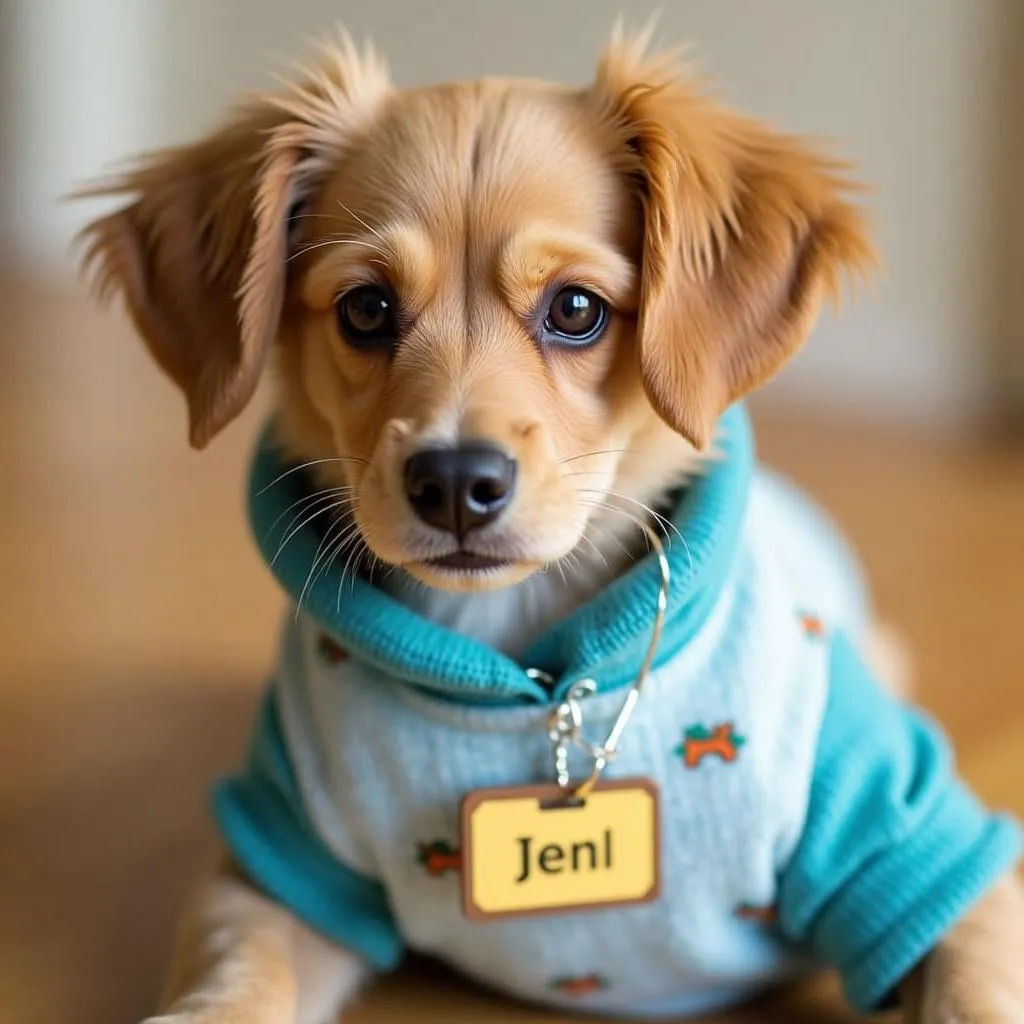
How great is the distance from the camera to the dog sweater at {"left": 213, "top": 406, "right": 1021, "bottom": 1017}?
1.33 metres

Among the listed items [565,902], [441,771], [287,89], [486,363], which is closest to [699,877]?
[565,902]

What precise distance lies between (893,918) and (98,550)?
1.77 metres

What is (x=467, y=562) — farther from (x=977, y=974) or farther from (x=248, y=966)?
(x=977, y=974)

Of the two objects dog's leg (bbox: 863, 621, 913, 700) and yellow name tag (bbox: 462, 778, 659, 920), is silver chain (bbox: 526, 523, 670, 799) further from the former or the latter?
dog's leg (bbox: 863, 621, 913, 700)

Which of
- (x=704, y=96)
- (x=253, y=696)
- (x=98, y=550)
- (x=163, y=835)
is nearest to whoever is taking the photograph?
(x=704, y=96)

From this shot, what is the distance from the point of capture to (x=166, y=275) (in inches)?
58.4

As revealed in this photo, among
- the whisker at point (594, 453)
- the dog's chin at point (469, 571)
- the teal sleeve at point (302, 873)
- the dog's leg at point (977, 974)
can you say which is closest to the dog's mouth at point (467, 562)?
the dog's chin at point (469, 571)

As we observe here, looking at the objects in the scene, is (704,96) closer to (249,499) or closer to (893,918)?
(249,499)

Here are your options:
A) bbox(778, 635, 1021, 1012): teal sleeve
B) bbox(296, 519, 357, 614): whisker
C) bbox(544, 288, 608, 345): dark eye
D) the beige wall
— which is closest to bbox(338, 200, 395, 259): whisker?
bbox(544, 288, 608, 345): dark eye

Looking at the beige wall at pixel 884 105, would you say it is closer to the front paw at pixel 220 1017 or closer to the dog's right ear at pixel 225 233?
the dog's right ear at pixel 225 233

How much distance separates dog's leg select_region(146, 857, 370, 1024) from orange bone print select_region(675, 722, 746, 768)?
1.34 feet

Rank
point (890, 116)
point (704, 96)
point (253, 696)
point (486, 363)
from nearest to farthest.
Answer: point (486, 363), point (704, 96), point (253, 696), point (890, 116)

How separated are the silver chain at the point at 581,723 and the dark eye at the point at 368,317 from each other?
332mm

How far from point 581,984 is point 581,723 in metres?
0.28
